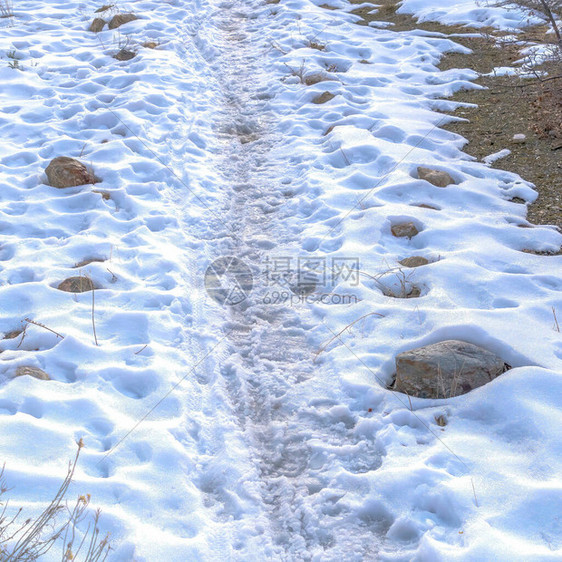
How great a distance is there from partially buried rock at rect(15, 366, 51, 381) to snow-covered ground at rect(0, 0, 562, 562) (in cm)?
6

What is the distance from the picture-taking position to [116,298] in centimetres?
439

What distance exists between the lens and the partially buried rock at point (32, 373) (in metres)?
3.55

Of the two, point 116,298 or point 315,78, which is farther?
point 315,78

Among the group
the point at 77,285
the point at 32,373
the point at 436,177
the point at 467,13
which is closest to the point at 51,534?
the point at 32,373

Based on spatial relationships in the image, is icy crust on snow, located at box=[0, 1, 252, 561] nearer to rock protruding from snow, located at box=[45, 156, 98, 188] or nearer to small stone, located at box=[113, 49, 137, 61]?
rock protruding from snow, located at box=[45, 156, 98, 188]

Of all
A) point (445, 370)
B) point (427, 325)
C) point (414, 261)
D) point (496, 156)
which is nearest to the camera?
point (445, 370)

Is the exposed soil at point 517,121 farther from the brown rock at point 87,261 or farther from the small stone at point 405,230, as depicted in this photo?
the brown rock at point 87,261

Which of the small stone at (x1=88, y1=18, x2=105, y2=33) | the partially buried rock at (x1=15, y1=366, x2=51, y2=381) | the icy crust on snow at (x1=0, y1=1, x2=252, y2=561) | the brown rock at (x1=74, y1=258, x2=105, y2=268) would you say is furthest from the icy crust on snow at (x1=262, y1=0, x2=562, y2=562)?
the small stone at (x1=88, y1=18, x2=105, y2=33)

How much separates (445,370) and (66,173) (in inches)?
175

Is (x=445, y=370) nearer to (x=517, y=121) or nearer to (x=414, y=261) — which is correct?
(x=414, y=261)

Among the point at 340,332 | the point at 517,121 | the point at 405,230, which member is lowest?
the point at 340,332

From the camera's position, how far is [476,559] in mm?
2492

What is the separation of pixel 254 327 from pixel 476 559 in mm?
2324

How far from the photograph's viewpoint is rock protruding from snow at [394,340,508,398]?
3.45 metres
